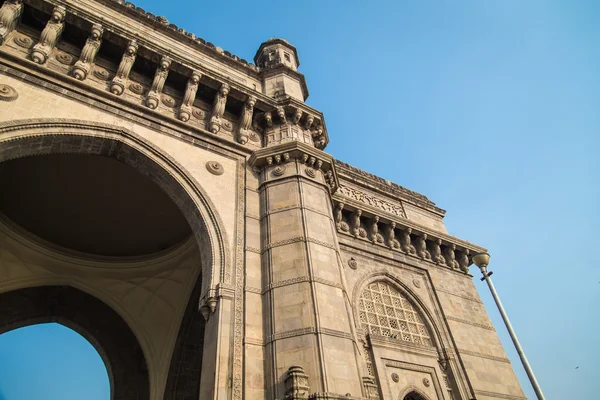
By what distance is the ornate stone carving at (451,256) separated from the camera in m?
13.3

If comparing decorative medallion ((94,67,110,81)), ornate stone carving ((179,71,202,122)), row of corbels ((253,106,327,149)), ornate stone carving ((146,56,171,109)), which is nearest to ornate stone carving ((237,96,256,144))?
row of corbels ((253,106,327,149))

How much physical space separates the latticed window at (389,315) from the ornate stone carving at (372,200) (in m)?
2.75

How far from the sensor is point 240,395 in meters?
5.91

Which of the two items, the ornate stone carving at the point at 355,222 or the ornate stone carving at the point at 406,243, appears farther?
the ornate stone carving at the point at 406,243

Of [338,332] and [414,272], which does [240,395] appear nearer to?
[338,332]

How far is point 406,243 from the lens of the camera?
12.5 m

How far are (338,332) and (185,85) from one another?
6290 millimetres

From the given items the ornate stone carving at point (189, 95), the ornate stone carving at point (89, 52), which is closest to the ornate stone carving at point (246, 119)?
the ornate stone carving at point (189, 95)

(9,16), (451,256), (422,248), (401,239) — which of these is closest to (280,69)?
(9,16)

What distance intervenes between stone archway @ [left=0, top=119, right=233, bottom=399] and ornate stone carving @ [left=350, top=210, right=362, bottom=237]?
4.92 m

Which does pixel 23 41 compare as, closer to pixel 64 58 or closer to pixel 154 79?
pixel 64 58

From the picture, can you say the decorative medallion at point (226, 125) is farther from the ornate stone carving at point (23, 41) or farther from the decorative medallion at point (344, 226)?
the decorative medallion at point (344, 226)

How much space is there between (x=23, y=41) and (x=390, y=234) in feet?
32.7

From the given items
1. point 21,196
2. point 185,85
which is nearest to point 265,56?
point 185,85
